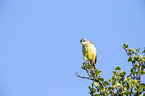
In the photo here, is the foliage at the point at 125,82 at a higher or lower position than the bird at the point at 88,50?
lower

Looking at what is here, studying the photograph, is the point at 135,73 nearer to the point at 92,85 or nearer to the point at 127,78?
the point at 127,78

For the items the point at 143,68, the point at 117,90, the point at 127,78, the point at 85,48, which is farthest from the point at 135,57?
the point at 85,48

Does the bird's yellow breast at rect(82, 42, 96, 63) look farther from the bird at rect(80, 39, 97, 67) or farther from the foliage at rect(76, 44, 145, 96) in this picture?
the foliage at rect(76, 44, 145, 96)

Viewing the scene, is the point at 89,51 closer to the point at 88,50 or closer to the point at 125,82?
the point at 88,50

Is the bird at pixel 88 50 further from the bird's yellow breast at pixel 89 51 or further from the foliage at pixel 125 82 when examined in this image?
the foliage at pixel 125 82

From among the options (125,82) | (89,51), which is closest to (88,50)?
(89,51)

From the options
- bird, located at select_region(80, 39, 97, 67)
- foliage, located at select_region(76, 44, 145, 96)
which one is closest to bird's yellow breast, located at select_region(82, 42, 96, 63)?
bird, located at select_region(80, 39, 97, 67)

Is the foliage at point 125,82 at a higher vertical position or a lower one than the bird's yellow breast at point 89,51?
lower

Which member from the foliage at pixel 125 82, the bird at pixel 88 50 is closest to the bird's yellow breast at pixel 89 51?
the bird at pixel 88 50

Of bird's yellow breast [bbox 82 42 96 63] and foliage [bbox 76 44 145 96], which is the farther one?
bird's yellow breast [bbox 82 42 96 63]

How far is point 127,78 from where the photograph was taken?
12.6 ft

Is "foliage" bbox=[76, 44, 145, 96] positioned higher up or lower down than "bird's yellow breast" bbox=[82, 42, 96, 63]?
lower down

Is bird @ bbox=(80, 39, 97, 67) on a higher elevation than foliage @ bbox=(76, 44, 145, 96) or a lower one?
higher

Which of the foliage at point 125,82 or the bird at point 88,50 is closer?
the foliage at point 125,82
